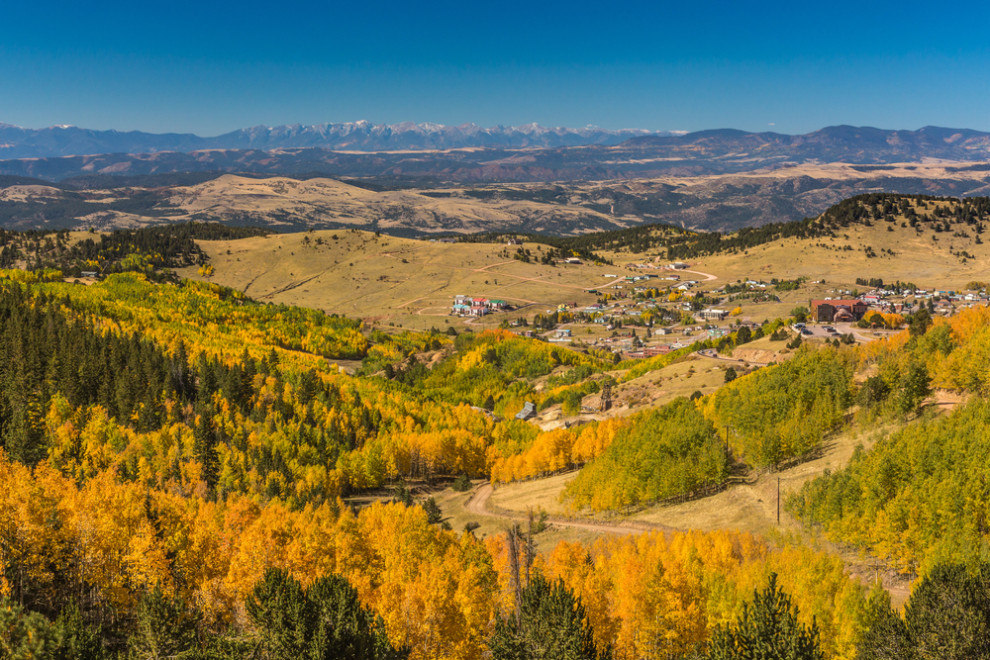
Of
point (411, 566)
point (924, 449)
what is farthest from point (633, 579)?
point (924, 449)

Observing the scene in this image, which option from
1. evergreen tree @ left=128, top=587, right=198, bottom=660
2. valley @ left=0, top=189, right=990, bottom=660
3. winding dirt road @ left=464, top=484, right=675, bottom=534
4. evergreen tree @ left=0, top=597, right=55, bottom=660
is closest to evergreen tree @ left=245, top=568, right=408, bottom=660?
valley @ left=0, top=189, right=990, bottom=660

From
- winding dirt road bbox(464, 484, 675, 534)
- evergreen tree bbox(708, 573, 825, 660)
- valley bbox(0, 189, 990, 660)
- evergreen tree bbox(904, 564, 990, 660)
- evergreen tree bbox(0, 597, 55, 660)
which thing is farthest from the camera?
winding dirt road bbox(464, 484, 675, 534)

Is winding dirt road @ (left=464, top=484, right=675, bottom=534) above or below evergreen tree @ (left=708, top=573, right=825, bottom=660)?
below

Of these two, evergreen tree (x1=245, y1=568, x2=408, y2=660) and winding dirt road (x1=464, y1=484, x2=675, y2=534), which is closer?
evergreen tree (x1=245, y1=568, x2=408, y2=660)

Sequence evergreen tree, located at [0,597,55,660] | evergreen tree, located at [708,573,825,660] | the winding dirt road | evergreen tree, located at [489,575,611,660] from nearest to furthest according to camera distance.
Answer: evergreen tree, located at [0,597,55,660]
evergreen tree, located at [708,573,825,660]
evergreen tree, located at [489,575,611,660]
the winding dirt road

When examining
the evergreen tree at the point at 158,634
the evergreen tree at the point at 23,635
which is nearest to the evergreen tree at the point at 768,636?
the evergreen tree at the point at 158,634

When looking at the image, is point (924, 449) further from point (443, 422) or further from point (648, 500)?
point (443, 422)

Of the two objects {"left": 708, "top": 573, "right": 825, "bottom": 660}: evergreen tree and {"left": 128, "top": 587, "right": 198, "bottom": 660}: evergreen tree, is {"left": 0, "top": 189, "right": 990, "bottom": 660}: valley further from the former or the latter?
{"left": 708, "top": 573, "right": 825, "bottom": 660}: evergreen tree

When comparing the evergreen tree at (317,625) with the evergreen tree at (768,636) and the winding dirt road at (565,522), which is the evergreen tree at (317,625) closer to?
the evergreen tree at (768,636)

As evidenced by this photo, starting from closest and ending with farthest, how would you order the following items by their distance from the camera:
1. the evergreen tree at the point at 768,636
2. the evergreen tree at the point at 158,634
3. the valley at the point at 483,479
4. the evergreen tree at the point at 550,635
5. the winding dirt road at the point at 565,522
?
the evergreen tree at the point at 768,636 → the evergreen tree at the point at 550,635 → the evergreen tree at the point at 158,634 → the valley at the point at 483,479 → the winding dirt road at the point at 565,522

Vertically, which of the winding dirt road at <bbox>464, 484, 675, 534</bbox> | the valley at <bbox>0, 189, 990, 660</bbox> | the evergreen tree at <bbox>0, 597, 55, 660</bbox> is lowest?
the winding dirt road at <bbox>464, 484, 675, 534</bbox>

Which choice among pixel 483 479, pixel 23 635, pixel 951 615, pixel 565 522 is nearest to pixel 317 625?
pixel 23 635

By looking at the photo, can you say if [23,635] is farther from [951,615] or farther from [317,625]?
[951,615]
